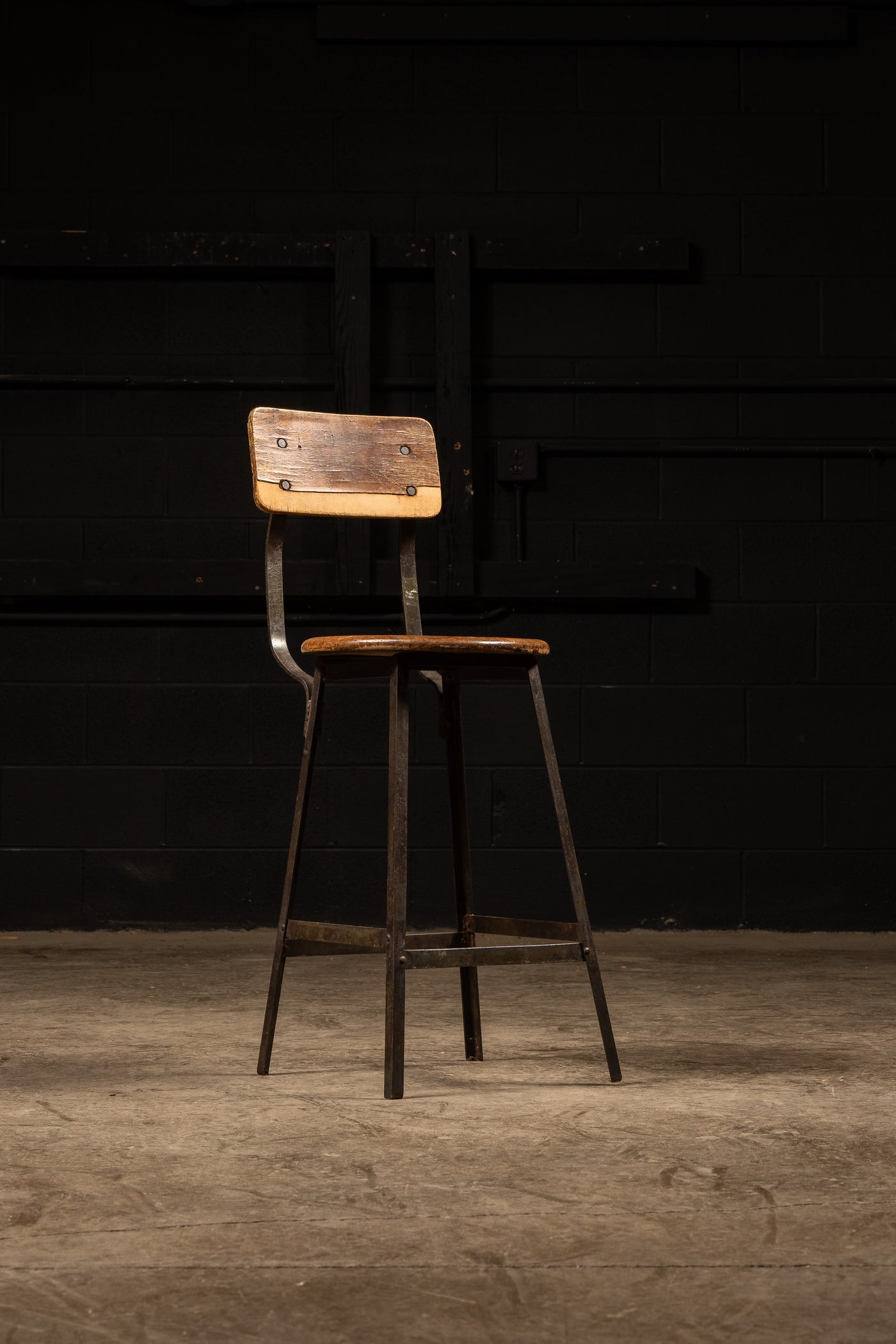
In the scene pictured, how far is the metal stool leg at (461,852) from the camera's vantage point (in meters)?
2.25

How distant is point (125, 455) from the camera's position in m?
3.92

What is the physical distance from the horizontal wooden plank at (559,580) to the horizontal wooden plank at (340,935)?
179 centimetres

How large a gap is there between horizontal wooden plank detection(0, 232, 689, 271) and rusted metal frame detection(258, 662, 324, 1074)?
80.6 inches

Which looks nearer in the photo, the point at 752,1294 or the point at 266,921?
the point at 752,1294

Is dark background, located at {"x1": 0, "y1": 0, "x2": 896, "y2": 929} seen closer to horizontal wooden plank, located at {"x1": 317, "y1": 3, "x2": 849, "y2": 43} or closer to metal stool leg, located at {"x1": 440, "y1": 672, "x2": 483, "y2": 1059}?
horizontal wooden plank, located at {"x1": 317, "y1": 3, "x2": 849, "y2": 43}

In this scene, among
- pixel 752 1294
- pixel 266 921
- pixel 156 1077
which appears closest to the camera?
pixel 752 1294

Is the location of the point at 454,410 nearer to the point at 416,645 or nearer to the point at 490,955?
the point at 416,645

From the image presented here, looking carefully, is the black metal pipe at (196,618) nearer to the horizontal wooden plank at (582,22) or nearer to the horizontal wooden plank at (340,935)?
the horizontal wooden plank at (582,22)

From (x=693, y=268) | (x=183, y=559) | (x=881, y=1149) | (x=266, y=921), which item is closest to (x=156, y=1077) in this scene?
(x=881, y=1149)

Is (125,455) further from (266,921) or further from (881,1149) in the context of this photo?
(881,1149)

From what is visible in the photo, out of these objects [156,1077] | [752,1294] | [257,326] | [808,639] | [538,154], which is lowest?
[156,1077]

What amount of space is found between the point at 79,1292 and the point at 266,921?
260 centimetres

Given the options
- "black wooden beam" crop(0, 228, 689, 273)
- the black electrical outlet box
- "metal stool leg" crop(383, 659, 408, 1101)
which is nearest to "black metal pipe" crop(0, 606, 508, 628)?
the black electrical outlet box

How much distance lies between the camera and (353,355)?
387 centimetres
